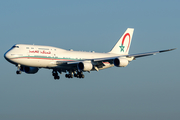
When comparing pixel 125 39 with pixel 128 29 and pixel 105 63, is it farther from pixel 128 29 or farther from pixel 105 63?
pixel 105 63

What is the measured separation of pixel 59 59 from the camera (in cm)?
7138

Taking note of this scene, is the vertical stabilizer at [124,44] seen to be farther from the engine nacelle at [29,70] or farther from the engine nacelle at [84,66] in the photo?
the engine nacelle at [29,70]

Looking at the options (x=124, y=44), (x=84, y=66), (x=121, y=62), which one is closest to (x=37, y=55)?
(x=84, y=66)

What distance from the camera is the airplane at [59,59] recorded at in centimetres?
6744

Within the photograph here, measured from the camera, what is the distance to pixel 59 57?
7144 cm

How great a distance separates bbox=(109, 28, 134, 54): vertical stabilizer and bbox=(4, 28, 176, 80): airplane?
577 cm

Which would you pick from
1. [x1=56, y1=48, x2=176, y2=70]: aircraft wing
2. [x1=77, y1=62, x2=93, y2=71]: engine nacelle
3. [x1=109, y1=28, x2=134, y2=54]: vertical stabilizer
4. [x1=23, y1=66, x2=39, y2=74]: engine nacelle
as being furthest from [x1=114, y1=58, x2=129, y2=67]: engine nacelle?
[x1=23, y1=66, x2=39, y2=74]: engine nacelle

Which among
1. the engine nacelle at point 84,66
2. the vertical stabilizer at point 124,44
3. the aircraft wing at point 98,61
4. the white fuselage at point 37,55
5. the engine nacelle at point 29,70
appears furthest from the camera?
the vertical stabilizer at point 124,44

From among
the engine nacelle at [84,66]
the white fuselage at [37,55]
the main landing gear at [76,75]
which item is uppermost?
the white fuselage at [37,55]

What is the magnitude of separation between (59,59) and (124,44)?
22.9m

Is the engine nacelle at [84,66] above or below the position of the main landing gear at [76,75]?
above

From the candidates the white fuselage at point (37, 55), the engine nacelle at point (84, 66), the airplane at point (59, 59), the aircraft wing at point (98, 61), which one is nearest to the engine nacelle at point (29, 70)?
the airplane at point (59, 59)

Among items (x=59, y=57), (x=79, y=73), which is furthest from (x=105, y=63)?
(x=59, y=57)

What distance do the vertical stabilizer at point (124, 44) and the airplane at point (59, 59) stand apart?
5.77 m
